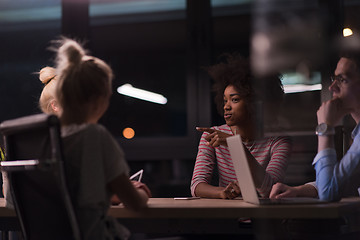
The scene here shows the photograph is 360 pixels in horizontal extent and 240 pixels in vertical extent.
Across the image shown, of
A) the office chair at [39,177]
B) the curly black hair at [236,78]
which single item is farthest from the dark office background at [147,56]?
the office chair at [39,177]

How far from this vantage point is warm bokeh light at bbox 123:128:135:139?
Result: 3996 millimetres

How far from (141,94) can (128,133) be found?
0.34 metres

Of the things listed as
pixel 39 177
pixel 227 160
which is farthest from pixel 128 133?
pixel 39 177

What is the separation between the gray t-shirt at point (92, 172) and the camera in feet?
4.43

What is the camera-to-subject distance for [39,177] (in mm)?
1389

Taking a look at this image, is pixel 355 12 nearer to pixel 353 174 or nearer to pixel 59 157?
pixel 353 174

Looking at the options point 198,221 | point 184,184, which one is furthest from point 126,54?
point 198,221

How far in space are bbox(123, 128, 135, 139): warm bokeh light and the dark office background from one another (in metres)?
0.04

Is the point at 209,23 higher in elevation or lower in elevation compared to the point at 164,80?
higher

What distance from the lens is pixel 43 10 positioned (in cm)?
425

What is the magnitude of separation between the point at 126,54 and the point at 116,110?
0.50 m

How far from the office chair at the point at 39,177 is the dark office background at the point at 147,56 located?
2.15 metres

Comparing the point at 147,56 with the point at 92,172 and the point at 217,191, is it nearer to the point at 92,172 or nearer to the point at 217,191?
the point at 217,191

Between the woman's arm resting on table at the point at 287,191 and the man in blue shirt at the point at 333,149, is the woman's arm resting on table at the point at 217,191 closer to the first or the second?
the woman's arm resting on table at the point at 287,191
